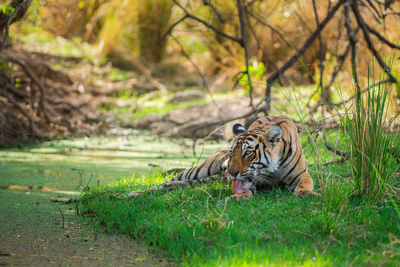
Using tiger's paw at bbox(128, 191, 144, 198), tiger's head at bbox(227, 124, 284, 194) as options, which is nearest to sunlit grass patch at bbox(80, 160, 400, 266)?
tiger's paw at bbox(128, 191, 144, 198)

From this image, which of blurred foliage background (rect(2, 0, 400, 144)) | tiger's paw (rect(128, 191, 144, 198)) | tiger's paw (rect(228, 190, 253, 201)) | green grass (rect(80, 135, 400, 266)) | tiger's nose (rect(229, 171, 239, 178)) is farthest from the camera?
blurred foliage background (rect(2, 0, 400, 144))

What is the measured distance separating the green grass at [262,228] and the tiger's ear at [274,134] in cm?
56

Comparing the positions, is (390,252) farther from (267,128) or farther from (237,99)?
(237,99)

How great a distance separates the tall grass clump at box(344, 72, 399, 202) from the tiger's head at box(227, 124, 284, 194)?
68cm

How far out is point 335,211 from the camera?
4.08m

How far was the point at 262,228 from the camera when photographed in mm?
3979

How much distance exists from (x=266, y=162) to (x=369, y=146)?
0.93 metres

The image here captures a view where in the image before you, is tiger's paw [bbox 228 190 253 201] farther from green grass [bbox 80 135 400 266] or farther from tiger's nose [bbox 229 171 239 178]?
tiger's nose [bbox 229 171 239 178]

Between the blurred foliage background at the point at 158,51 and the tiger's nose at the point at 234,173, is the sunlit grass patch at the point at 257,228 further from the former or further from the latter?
the blurred foliage background at the point at 158,51

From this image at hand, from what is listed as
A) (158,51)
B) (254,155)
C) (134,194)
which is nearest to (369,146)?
(254,155)

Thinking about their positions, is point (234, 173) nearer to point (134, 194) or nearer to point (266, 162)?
point (266, 162)

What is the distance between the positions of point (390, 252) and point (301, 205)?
46.0 inches

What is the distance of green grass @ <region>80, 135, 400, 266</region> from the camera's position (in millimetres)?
3445

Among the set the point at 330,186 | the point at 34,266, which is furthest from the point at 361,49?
the point at 34,266
